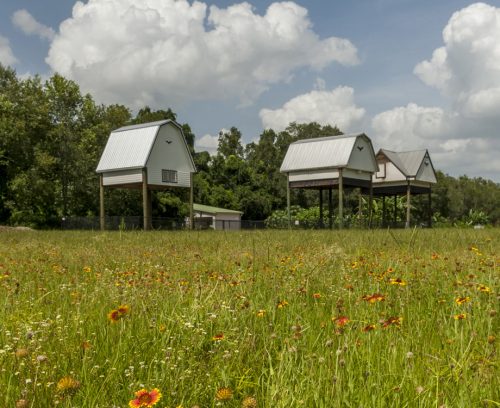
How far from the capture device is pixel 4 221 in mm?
35969

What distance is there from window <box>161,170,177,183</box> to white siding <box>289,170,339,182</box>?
8.04 meters

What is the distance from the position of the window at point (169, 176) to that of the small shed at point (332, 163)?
7.40m

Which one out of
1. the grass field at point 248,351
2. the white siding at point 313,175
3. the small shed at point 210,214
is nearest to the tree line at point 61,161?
the small shed at point 210,214

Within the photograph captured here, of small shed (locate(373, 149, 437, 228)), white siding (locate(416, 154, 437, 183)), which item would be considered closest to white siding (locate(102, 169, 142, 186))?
small shed (locate(373, 149, 437, 228))

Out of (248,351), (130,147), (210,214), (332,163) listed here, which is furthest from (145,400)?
(210,214)

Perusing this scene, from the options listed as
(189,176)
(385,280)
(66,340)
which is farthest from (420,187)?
(66,340)

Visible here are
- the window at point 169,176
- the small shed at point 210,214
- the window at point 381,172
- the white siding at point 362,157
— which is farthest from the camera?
the small shed at point 210,214

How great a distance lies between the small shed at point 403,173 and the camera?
39.2m

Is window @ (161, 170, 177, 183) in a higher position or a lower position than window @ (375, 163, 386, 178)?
lower

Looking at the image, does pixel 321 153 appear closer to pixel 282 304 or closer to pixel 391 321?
pixel 282 304

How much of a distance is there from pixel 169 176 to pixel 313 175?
9.42m

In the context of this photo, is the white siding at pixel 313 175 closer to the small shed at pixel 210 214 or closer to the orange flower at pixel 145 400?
the small shed at pixel 210 214

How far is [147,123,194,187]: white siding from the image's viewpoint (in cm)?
2925

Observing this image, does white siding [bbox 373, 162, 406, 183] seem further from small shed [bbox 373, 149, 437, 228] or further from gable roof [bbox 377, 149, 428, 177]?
gable roof [bbox 377, 149, 428, 177]
